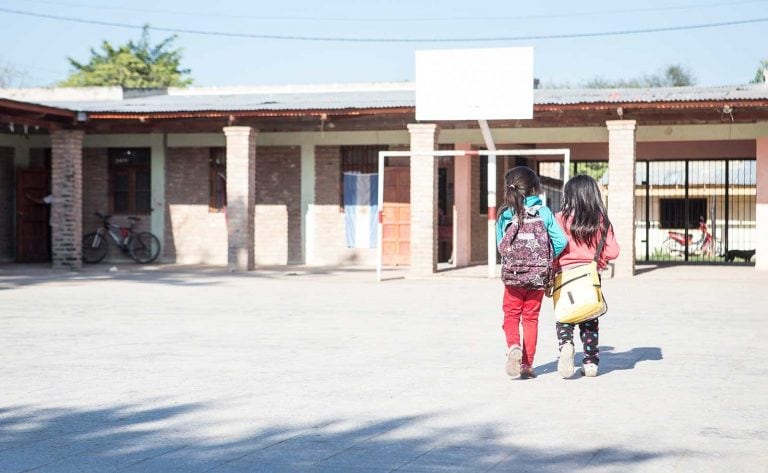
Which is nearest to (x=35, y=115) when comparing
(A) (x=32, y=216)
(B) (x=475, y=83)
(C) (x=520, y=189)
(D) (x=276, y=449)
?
(A) (x=32, y=216)

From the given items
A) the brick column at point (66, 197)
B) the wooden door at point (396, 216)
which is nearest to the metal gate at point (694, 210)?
the wooden door at point (396, 216)

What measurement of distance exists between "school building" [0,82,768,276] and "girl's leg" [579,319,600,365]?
480 inches

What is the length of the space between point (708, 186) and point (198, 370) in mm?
31311

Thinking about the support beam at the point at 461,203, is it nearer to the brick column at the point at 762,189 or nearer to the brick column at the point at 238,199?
the brick column at the point at 238,199

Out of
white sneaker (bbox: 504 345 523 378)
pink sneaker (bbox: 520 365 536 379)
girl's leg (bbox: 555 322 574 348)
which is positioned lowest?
pink sneaker (bbox: 520 365 536 379)

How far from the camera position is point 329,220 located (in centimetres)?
2398

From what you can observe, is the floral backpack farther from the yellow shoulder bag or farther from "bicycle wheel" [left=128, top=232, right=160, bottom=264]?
"bicycle wheel" [left=128, top=232, right=160, bottom=264]

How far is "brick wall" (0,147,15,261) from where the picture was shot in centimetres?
2498

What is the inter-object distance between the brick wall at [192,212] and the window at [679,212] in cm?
1740

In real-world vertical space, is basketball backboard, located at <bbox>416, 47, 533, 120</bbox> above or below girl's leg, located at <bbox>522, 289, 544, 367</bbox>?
above

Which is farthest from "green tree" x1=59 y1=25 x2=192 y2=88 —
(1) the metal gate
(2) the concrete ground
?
(2) the concrete ground

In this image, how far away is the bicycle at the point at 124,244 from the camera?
24.7 meters

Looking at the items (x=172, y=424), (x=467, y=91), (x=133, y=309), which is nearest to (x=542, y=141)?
(x=467, y=91)

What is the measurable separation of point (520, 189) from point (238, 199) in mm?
14863
